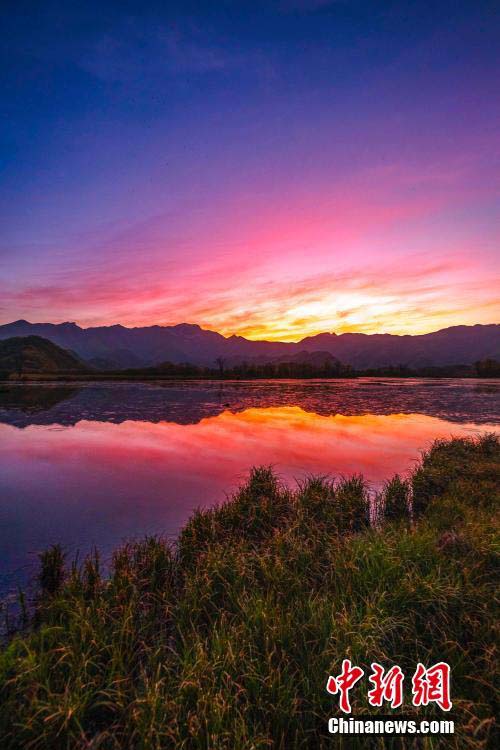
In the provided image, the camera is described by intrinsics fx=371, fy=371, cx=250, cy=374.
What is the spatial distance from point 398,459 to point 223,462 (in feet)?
35.6

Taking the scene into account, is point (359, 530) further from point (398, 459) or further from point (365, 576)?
point (398, 459)

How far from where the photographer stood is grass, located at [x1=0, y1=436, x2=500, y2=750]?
472cm

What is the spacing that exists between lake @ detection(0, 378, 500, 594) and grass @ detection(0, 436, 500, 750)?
12.3 feet

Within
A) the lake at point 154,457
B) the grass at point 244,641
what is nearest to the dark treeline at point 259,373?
the lake at point 154,457

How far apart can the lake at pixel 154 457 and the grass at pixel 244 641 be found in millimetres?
3745

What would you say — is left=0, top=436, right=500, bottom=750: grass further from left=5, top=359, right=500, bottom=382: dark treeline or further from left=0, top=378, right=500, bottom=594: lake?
left=5, top=359, right=500, bottom=382: dark treeline

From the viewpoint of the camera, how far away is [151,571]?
353 inches

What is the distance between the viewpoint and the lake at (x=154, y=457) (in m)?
13.1

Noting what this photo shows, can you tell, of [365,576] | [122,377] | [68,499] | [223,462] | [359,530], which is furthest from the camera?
[122,377]

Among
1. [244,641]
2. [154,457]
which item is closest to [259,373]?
[154,457]

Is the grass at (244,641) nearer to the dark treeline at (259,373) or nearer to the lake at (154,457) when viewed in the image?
the lake at (154,457)

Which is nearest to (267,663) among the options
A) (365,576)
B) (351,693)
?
(351,693)

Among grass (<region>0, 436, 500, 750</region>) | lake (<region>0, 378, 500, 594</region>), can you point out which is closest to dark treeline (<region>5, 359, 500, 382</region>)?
lake (<region>0, 378, 500, 594</region>)

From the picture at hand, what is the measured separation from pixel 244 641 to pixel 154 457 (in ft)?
61.8
